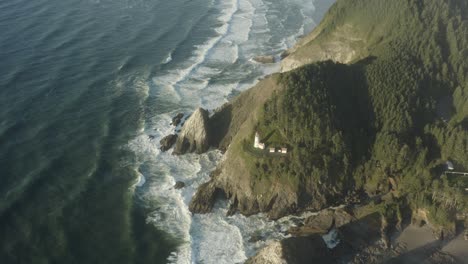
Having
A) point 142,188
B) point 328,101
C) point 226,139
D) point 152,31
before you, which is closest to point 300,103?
point 328,101

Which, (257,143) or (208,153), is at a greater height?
(257,143)

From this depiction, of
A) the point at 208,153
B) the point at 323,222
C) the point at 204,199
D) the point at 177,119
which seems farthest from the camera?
the point at 177,119

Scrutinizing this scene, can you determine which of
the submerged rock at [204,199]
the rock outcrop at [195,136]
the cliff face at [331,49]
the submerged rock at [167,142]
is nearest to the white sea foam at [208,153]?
the submerged rock at [204,199]

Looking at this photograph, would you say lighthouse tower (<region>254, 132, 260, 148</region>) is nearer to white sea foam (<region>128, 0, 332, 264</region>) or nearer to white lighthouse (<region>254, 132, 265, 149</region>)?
white lighthouse (<region>254, 132, 265, 149</region>)

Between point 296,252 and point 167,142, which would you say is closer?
point 296,252

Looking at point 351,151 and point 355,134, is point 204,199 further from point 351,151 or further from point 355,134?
point 355,134

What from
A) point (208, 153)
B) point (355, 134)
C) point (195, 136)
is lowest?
point (208, 153)

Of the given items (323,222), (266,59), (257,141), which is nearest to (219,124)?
(257,141)
